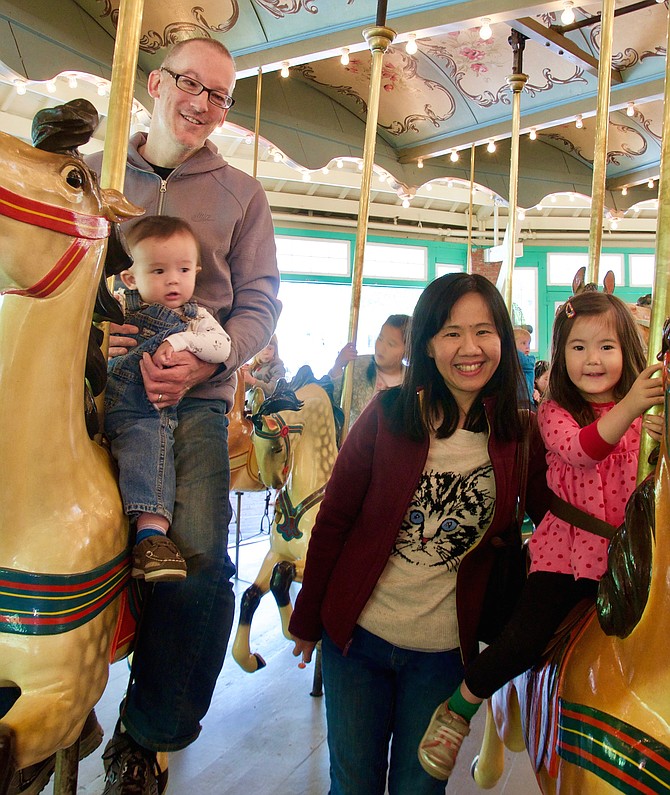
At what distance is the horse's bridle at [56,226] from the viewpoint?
1.08 m

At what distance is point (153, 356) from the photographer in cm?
148

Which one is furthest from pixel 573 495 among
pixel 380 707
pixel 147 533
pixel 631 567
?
pixel 147 533

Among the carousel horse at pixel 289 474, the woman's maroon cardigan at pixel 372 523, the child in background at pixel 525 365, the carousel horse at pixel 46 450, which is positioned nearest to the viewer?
the carousel horse at pixel 46 450

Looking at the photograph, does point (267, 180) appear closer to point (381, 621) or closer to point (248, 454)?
point (248, 454)

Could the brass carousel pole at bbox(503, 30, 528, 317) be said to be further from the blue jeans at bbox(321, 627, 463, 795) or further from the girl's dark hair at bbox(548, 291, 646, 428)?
the blue jeans at bbox(321, 627, 463, 795)

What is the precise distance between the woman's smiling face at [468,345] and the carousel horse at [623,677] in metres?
0.45

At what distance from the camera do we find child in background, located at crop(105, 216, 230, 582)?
136cm

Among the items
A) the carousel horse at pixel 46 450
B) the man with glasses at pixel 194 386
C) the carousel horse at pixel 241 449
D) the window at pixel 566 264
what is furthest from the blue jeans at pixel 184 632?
the window at pixel 566 264

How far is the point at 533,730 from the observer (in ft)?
4.35

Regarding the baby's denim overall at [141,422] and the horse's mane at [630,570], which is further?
the baby's denim overall at [141,422]

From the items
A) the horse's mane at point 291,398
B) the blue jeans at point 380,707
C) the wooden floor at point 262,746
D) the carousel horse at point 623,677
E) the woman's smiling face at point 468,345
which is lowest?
the wooden floor at point 262,746

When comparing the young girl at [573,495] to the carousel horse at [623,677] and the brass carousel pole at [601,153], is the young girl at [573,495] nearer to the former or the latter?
the carousel horse at [623,677]

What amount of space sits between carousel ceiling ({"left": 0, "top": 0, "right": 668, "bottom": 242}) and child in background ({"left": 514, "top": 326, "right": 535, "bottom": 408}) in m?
1.00

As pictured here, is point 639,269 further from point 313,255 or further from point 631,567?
point 631,567
